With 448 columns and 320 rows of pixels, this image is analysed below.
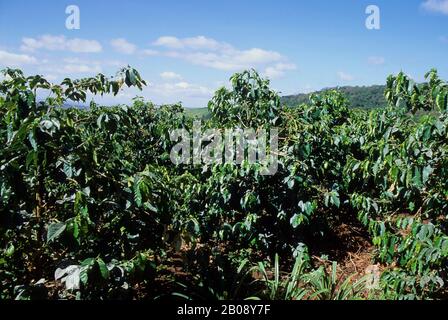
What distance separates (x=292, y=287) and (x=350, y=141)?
A: 296 centimetres

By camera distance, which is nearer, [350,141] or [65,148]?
[65,148]

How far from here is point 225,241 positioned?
5.09 m

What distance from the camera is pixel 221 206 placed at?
15.2 ft

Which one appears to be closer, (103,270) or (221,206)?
(103,270)

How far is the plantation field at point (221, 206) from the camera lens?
2201 millimetres

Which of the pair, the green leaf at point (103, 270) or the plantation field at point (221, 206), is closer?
the green leaf at point (103, 270)

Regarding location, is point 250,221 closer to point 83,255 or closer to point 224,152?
point 224,152

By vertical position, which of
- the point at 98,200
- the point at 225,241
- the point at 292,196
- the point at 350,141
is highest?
the point at 350,141

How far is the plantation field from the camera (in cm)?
220

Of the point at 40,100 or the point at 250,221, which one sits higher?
the point at 40,100

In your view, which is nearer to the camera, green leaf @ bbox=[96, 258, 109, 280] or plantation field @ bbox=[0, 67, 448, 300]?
green leaf @ bbox=[96, 258, 109, 280]

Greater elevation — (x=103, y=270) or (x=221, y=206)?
(x=103, y=270)
